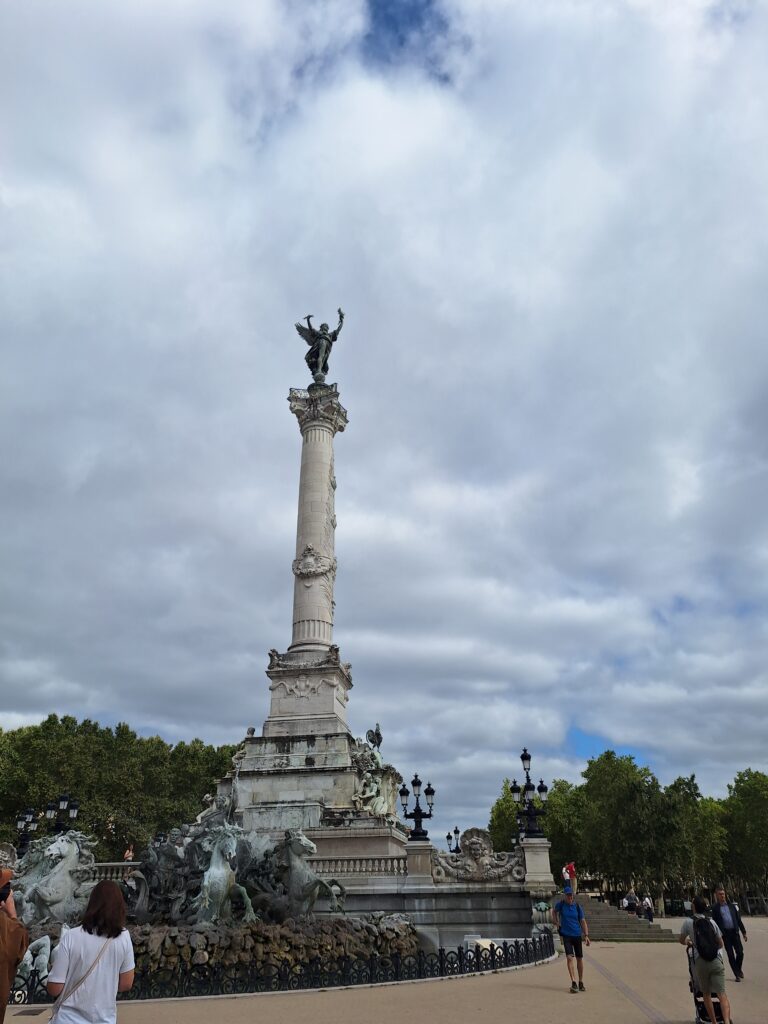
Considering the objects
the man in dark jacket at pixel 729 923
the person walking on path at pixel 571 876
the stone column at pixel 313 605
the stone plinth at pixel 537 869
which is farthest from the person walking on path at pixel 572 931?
the stone column at pixel 313 605

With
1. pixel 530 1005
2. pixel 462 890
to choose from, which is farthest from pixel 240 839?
pixel 530 1005

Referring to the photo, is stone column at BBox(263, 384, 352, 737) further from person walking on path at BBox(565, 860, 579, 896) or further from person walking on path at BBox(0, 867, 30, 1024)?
person walking on path at BBox(0, 867, 30, 1024)

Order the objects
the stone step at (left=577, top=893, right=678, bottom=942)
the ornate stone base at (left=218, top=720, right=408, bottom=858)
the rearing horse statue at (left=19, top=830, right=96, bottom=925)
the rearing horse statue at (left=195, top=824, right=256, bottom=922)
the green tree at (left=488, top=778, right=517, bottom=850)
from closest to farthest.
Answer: the rearing horse statue at (left=195, top=824, right=256, bottom=922) < the rearing horse statue at (left=19, top=830, right=96, bottom=925) < the stone step at (left=577, top=893, right=678, bottom=942) < the ornate stone base at (left=218, top=720, right=408, bottom=858) < the green tree at (left=488, top=778, right=517, bottom=850)

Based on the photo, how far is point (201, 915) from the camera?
1614 cm

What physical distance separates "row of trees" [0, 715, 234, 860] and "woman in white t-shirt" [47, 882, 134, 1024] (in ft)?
148

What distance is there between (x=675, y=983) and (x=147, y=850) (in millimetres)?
12763

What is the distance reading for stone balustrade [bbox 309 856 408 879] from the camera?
75.8 ft

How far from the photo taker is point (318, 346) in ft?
142

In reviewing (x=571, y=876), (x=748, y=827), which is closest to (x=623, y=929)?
(x=571, y=876)

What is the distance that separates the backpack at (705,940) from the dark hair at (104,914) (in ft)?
22.2

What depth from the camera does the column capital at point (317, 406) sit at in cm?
3947

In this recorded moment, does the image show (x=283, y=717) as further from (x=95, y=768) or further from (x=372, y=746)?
(x=95, y=768)

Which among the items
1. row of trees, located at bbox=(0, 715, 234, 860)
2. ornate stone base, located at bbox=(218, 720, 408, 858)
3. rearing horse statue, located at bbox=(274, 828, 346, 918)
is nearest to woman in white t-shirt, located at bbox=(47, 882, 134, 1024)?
rearing horse statue, located at bbox=(274, 828, 346, 918)

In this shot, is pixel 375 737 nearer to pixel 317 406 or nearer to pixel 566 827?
pixel 317 406
